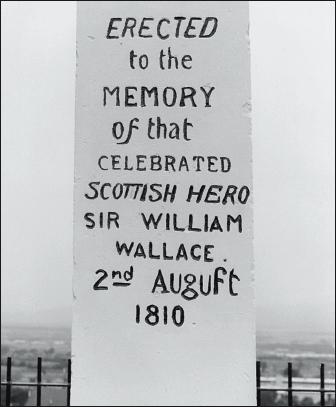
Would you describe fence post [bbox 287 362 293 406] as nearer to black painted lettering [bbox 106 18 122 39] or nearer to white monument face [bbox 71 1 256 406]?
white monument face [bbox 71 1 256 406]

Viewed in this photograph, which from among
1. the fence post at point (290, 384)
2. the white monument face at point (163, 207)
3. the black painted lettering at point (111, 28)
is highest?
the black painted lettering at point (111, 28)

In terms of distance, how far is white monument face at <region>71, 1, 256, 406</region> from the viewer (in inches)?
94.2

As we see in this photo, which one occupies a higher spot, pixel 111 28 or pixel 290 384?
pixel 111 28

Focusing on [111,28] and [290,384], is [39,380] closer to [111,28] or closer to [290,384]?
[290,384]

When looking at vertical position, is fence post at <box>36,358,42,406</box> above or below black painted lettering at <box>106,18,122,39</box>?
below

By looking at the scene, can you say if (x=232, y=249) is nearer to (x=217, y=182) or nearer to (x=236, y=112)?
(x=217, y=182)

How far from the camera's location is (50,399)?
4676 millimetres

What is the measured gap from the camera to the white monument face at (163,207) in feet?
7.85

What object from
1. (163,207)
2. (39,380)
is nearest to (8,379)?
(39,380)

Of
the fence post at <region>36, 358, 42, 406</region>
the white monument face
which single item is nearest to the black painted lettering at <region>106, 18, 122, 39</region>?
the white monument face

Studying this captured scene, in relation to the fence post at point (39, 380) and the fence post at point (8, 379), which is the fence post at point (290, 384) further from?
the fence post at point (8, 379)

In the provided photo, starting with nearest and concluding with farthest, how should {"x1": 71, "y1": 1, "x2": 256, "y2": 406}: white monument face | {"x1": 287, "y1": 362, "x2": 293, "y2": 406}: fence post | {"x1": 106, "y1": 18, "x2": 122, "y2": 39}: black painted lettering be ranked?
1. {"x1": 71, "y1": 1, "x2": 256, "y2": 406}: white monument face
2. {"x1": 106, "y1": 18, "x2": 122, "y2": 39}: black painted lettering
3. {"x1": 287, "y1": 362, "x2": 293, "y2": 406}: fence post

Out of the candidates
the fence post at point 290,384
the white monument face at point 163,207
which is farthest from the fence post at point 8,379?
the white monument face at point 163,207

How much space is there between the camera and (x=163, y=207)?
8.11 feet
